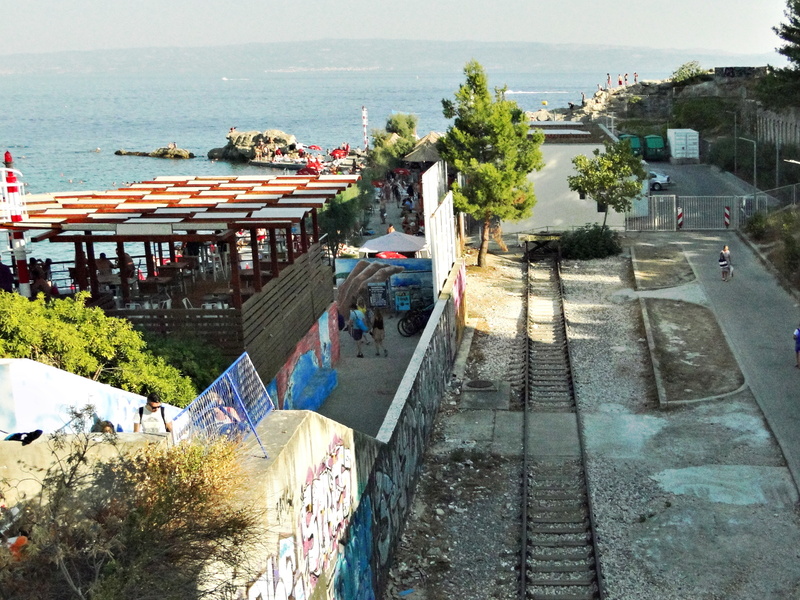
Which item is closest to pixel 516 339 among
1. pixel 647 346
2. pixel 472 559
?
pixel 647 346

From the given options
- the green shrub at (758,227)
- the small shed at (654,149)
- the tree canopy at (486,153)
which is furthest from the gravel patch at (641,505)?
the small shed at (654,149)

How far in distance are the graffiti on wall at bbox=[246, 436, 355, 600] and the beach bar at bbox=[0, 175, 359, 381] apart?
4415 mm

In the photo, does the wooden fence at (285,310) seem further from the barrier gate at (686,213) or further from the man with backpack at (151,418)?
the barrier gate at (686,213)

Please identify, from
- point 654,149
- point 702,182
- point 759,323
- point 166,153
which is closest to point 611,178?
point 759,323

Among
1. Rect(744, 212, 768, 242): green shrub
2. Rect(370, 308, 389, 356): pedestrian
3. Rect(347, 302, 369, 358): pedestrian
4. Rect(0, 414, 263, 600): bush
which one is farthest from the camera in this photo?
Rect(744, 212, 768, 242): green shrub

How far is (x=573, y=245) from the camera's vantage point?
3844 centimetres

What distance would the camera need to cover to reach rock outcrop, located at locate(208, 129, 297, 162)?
11594 centimetres

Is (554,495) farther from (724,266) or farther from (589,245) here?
(589,245)

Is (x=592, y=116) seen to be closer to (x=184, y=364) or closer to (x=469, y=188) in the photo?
(x=469, y=188)

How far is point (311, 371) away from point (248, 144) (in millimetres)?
99405

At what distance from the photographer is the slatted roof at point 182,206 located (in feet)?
52.3

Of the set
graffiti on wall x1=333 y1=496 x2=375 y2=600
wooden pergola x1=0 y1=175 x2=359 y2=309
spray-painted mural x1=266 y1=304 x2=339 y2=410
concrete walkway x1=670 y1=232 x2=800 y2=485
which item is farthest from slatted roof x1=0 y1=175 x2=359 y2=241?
concrete walkway x1=670 y1=232 x2=800 y2=485

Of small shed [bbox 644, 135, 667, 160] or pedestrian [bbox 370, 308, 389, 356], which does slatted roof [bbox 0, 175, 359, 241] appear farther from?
small shed [bbox 644, 135, 667, 160]

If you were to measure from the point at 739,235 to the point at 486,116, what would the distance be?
11.7 metres
